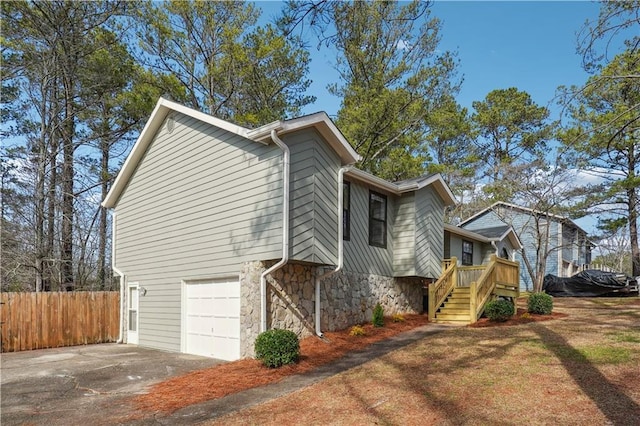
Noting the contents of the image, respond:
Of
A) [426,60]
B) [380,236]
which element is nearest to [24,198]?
[380,236]

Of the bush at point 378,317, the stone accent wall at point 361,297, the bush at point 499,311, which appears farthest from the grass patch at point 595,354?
the stone accent wall at point 361,297

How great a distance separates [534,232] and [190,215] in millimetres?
21567

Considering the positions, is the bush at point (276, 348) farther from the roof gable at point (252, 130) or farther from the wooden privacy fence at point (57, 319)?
the wooden privacy fence at point (57, 319)

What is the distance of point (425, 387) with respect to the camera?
6480 mm

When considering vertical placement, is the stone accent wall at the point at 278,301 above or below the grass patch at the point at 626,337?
above

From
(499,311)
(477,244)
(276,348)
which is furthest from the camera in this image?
(477,244)

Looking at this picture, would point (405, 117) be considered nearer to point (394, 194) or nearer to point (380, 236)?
point (394, 194)

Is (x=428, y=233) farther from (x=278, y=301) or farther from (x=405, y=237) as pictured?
(x=278, y=301)

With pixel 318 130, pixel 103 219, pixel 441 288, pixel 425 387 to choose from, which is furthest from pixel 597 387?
pixel 103 219

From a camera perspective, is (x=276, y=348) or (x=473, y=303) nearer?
(x=276, y=348)

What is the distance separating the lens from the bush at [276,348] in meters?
8.22

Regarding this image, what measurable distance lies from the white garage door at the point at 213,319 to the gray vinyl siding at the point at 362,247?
3045mm

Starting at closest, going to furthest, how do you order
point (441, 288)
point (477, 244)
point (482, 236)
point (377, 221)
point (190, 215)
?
point (190, 215) → point (377, 221) → point (441, 288) → point (482, 236) → point (477, 244)

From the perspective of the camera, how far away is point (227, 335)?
10.1 metres
